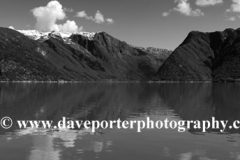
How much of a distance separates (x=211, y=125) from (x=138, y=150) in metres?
18.3

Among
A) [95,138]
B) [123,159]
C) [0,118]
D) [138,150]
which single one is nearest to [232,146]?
[138,150]

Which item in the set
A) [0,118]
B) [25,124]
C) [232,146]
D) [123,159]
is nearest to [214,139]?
[232,146]

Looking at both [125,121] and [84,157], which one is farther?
[125,121]

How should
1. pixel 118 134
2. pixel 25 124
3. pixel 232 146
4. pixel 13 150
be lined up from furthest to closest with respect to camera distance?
pixel 25 124 → pixel 118 134 → pixel 232 146 → pixel 13 150

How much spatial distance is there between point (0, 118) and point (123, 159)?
27.3 meters

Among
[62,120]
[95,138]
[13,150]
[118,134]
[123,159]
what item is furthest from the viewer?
[62,120]

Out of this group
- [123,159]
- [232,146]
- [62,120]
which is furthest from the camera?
[62,120]

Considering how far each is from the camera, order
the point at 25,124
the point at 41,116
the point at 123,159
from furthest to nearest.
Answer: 1. the point at 41,116
2. the point at 25,124
3. the point at 123,159

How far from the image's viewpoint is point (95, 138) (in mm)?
30688

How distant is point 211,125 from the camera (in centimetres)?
4072

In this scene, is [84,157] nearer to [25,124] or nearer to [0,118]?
[25,124]

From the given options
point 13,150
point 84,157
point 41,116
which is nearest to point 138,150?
point 84,157

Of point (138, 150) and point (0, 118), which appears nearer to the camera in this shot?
point (138, 150)

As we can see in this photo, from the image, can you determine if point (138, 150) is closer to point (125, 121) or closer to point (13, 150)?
point (13, 150)
